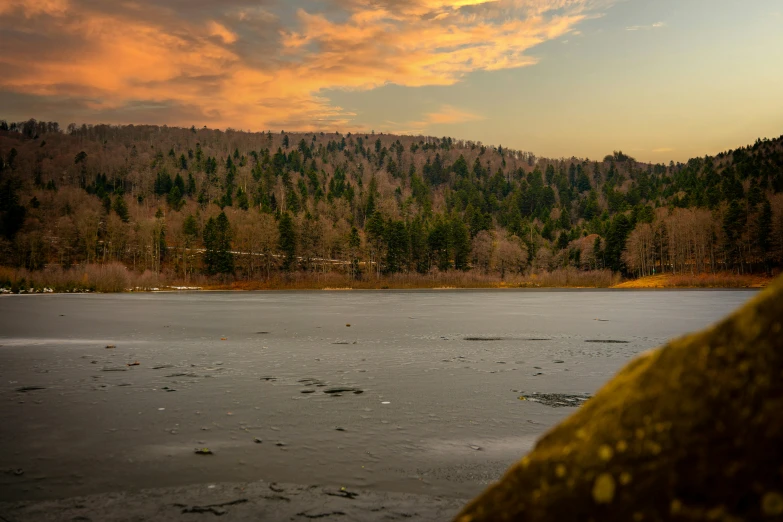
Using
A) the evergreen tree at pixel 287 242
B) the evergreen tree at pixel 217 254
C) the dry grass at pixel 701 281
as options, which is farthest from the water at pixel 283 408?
the evergreen tree at pixel 287 242

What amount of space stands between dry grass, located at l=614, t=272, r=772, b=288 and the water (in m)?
111

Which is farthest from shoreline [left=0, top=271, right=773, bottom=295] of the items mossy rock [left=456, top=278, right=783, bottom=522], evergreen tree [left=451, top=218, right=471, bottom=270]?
mossy rock [left=456, top=278, right=783, bottom=522]

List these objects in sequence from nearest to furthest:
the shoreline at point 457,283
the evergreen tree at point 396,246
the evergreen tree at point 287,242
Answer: the shoreline at point 457,283 < the evergreen tree at point 287,242 < the evergreen tree at point 396,246

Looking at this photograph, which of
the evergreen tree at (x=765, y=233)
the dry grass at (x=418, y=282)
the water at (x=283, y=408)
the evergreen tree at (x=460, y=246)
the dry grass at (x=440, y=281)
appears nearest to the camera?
the water at (x=283, y=408)

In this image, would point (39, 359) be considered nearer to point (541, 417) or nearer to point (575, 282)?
point (541, 417)

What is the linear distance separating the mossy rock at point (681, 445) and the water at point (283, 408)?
18.4 ft

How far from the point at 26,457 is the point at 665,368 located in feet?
34.5

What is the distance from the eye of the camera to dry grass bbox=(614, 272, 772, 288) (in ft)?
395

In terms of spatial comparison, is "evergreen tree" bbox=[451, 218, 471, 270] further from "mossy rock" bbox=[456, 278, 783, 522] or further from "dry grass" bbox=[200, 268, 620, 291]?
"mossy rock" bbox=[456, 278, 783, 522]

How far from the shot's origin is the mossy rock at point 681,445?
2.26 meters

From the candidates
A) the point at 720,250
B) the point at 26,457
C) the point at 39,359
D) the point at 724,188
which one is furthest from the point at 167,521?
the point at 724,188

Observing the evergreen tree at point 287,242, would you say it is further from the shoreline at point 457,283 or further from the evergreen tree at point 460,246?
the evergreen tree at point 460,246

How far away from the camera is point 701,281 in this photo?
124750 mm

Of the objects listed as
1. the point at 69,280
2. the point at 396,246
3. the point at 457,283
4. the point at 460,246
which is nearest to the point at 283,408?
the point at 69,280
